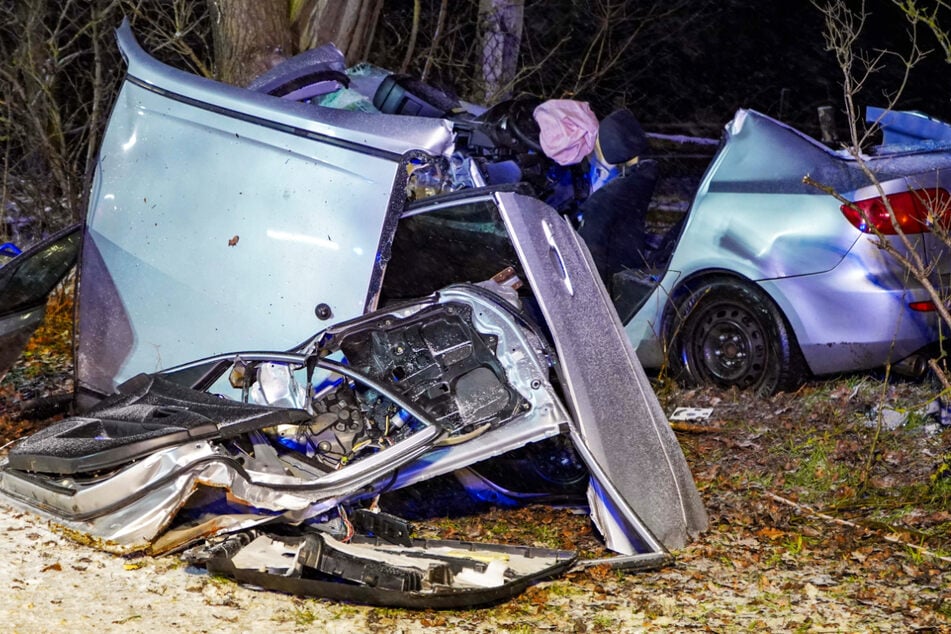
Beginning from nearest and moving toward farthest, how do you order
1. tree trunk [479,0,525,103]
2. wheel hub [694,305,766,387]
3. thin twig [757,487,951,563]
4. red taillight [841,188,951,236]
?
1. thin twig [757,487,951,563]
2. red taillight [841,188,951,236]
3. wheel hub [694,305,766,387]
4. tree trunk [479,0,525,103]

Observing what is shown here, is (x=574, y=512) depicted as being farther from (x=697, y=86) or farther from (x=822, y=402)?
(x=697, y=86)

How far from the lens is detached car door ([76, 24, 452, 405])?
451cm

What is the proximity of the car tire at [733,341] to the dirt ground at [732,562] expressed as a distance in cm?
18

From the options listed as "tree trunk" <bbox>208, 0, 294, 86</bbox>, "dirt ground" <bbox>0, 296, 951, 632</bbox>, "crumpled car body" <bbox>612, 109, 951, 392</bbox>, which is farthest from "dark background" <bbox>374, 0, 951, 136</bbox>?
"dirt ground" <bbox>0, 296, 951, 632</bbox>

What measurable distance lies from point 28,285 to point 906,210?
4.28 m

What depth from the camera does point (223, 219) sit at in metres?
4.74

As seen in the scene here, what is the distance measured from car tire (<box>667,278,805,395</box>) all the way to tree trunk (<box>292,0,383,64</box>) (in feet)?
12.9

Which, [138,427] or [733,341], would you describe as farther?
[733,341]

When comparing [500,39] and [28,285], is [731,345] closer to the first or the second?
[28,285]

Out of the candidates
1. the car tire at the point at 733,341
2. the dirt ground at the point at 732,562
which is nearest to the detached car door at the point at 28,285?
the dirt ground at the point at 732,562

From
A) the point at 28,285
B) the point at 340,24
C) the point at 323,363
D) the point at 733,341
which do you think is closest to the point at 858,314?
the point at 733,341

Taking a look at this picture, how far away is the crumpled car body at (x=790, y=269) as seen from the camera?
5191 mm

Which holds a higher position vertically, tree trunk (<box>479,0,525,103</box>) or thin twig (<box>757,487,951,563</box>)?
tree trunk (<box>479,0,525,103</box>)

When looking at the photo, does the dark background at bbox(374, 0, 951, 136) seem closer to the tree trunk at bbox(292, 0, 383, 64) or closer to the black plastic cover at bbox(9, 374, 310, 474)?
the tree trunk at bbox(292, 0, 383, 64)
